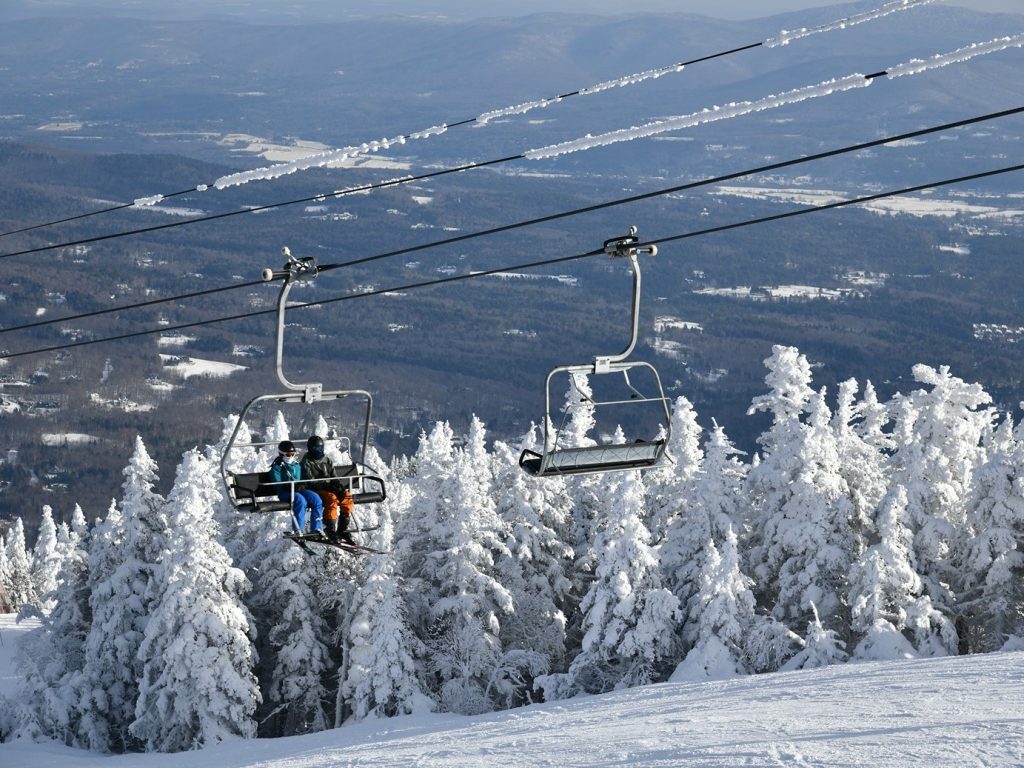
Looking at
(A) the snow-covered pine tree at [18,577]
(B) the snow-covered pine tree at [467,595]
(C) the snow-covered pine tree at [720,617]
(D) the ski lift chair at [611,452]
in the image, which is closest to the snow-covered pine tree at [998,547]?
(C) the snow-covered pine tree at [720,617]

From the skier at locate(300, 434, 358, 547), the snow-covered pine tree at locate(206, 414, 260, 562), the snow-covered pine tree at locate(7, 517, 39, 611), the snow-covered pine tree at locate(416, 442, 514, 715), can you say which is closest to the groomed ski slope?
the snow-covered pine tree at locate(416, 442, 514, 715)

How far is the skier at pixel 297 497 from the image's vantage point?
16.6 m

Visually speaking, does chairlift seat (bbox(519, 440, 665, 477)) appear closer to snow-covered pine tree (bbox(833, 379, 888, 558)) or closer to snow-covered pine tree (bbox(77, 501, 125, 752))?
snow-covered pine tree (bbox(833, 379, 888, 558))

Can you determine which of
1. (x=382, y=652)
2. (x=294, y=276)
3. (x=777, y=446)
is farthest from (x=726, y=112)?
(x=382, y=652)

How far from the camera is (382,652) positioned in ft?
126

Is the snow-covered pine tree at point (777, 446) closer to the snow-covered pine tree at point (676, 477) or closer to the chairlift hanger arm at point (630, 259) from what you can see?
the snow-covered pine tree at point (676, 477)

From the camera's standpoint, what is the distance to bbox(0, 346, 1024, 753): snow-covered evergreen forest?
34.8m

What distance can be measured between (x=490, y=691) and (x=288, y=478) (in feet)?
79.2

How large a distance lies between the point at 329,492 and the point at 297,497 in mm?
441

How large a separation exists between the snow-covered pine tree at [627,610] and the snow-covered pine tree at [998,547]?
746cm

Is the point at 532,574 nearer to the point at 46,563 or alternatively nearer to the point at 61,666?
the point at 61,666

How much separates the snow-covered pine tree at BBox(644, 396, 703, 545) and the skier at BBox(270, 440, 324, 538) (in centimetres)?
1976

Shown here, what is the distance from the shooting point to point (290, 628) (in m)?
40.2

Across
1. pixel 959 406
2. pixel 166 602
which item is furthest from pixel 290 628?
pixel 959 406
